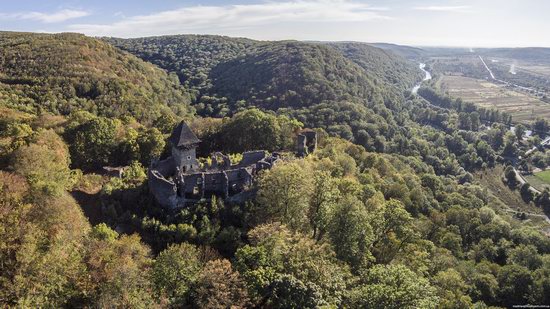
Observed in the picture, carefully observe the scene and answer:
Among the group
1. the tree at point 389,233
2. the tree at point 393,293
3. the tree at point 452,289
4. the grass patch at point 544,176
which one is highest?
the tree at point 393,293

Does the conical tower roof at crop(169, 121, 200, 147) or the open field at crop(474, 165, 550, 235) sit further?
the open field at crop(474, 165, 550, 235)

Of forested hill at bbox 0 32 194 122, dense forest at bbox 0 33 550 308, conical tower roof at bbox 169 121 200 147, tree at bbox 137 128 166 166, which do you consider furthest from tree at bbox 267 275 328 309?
forested hill at bbox 0 32 194 122

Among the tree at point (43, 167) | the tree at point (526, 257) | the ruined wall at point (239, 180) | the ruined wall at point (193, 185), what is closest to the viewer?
the tree at point (43, 167)


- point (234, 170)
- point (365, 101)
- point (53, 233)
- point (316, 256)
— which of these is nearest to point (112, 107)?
point (234, 170)

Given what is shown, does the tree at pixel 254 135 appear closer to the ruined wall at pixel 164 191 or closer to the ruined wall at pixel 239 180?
the ruined wall at pixel 239 180

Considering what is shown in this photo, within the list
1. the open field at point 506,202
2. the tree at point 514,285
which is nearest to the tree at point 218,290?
the tree at point 514,285

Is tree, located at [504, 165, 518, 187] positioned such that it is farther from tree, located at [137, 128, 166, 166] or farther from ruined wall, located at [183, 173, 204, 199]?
ruined wall, located at [183, 173, 204, 199]

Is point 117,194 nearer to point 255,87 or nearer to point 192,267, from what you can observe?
point 192,267
